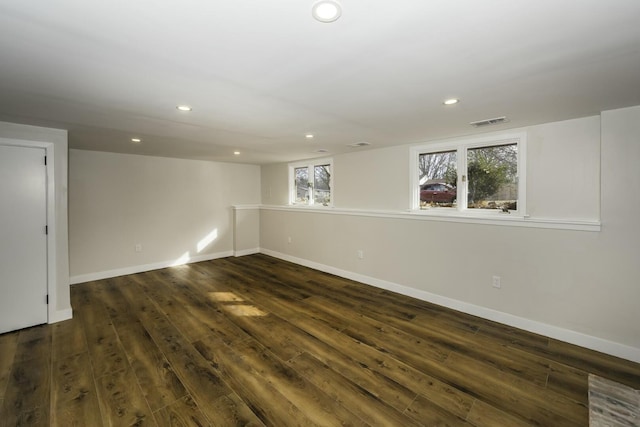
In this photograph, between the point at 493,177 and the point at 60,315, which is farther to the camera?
the point at 493,177

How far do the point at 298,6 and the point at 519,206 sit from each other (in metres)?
3.08

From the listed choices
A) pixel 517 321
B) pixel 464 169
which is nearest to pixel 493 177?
pixel 464 169

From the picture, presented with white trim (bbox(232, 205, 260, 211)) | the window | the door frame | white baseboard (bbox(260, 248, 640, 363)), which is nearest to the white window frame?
white baseboard (bbox(260, 248, 640, 363))

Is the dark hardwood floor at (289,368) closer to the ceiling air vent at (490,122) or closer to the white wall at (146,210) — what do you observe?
the white wall at (146,210)

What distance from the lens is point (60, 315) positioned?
3154mm

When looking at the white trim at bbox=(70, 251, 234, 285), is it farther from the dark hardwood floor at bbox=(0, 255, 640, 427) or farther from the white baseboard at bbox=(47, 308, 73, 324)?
the white baseboard at bbox=(47, 308, 73, 324)

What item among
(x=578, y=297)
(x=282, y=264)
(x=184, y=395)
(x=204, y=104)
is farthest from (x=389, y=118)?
(x=282, y=264)

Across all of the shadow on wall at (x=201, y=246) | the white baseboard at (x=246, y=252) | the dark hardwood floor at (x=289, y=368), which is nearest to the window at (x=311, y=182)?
the white baseboard at (x=246, y=252)

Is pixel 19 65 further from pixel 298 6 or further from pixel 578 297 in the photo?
pixel 578 297

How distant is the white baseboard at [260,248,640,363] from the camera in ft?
8.07

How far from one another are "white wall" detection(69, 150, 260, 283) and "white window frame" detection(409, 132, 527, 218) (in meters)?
4.00

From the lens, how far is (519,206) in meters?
3.04

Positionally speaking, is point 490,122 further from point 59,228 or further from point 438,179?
point 59,228

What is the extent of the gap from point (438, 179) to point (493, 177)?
66 cm
